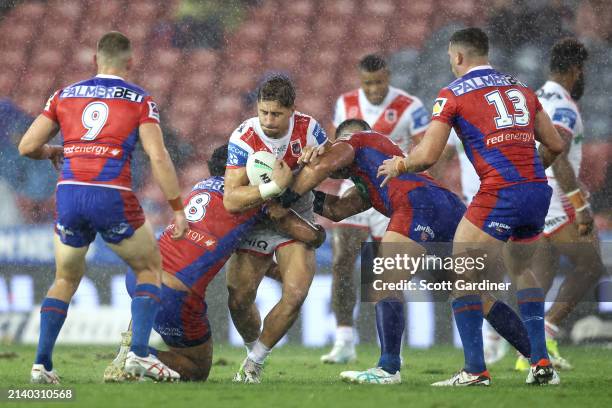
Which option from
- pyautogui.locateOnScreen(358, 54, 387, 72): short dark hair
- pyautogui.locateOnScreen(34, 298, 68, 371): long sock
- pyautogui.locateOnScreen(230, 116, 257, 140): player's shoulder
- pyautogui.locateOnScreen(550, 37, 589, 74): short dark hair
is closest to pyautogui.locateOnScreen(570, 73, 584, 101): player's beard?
pyautogui.locateOnScreen(550, 37, 589, 74): short dark hair

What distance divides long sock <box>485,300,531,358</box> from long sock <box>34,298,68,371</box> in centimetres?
242

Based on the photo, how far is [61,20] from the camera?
1339cm

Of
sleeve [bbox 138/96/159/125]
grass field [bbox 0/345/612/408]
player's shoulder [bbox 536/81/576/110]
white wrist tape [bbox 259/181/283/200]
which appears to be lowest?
grass field [bbox 0/345/612/408]

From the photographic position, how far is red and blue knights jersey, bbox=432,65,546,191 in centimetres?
622

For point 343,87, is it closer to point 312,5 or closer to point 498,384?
point 312,5

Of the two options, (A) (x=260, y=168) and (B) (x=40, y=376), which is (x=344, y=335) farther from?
(B) (x=40, y=376)

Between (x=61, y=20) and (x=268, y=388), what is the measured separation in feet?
27.9

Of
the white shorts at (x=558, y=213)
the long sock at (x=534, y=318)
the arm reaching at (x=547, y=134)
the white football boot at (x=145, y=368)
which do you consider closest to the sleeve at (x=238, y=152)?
the white football boot at (x=145, y=368)

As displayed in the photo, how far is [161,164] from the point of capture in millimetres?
6023

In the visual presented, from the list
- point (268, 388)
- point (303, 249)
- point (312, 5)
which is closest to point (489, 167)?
point (303, 249)

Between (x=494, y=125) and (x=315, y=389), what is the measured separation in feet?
5.76

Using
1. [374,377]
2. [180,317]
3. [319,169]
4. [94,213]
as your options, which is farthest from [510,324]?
[94,213]

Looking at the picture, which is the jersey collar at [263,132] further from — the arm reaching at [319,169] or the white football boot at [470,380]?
the white football boot at [470,380]

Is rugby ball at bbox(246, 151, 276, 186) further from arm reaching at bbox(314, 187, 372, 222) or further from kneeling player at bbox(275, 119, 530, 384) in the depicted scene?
arm reaching at bbox(314, 187, 372, 222)
